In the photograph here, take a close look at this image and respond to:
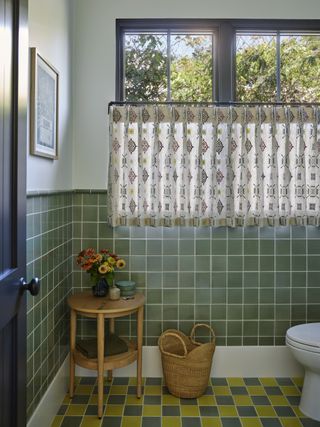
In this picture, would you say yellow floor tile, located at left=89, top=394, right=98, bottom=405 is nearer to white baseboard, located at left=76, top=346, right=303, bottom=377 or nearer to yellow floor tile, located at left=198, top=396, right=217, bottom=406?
white baseboard, located at left=76, top=346, right=303, bottom=377

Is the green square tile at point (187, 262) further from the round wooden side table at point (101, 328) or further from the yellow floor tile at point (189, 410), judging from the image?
the yellow floor tile at point (189, 410)

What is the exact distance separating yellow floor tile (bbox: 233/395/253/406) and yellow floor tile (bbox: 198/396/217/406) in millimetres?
125

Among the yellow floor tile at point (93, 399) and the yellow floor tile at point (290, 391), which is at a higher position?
the yellow floor tile at point (290, 391)

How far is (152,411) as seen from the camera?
7.51ft

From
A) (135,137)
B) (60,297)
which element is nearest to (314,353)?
(60,297)

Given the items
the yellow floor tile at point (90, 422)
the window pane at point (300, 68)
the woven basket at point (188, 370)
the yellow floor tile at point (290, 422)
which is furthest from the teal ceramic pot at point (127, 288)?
the window pane at point (300, 68)

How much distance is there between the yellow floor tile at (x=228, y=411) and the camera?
7.36ft

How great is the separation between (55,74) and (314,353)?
1.96 m

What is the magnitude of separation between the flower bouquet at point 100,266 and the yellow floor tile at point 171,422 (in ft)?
2.50

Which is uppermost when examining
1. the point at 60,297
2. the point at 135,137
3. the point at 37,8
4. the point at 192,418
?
the point at 37,8

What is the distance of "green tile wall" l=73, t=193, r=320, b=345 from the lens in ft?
8.87

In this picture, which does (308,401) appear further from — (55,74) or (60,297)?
(55,74)

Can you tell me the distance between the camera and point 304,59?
277 centimetres

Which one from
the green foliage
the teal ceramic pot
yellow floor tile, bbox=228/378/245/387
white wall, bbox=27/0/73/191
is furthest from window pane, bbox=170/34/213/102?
yellow floor tile, bbox=228/378/245/387
